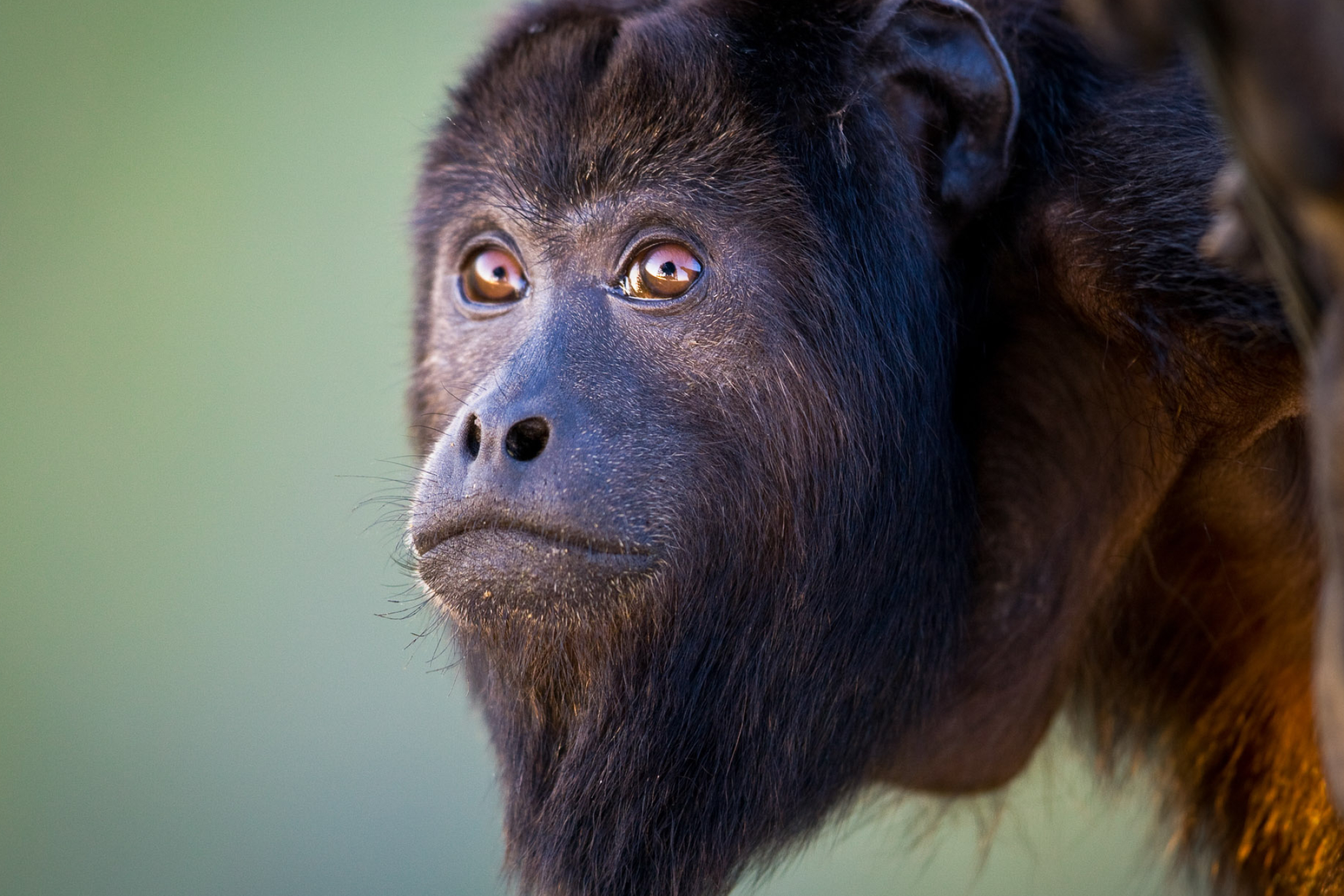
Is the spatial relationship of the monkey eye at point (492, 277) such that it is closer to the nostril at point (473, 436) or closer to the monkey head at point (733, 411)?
the monkey head at point (733, 411)

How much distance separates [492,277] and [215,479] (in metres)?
2.80

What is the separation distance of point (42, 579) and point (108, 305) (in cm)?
94

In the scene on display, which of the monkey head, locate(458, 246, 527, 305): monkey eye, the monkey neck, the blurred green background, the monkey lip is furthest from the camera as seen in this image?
the blurred green background

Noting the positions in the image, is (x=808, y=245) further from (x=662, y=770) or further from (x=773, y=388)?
(x=662, y=770)

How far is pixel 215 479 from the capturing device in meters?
4.44

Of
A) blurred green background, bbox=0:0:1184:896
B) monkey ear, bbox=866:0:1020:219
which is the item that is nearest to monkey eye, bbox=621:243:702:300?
monkey ear, bbox=866:0:1020:219

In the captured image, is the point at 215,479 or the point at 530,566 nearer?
the point at 530,566

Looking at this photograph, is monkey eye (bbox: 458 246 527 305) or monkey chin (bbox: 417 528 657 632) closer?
monkey chin (bbox: 417 528 657 632)

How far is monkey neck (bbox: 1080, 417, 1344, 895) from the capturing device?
1.84m

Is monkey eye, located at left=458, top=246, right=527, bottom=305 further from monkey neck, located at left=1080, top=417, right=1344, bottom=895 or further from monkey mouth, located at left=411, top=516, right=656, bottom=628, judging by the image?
monkey neck, located at left=1080, top=417, right=1344, bottom=895

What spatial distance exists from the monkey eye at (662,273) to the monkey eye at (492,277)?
0.23m

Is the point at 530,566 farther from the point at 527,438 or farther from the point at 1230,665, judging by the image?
the point at 1230,665

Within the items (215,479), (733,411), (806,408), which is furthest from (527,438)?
(215,479)

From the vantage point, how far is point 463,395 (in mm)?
1928
